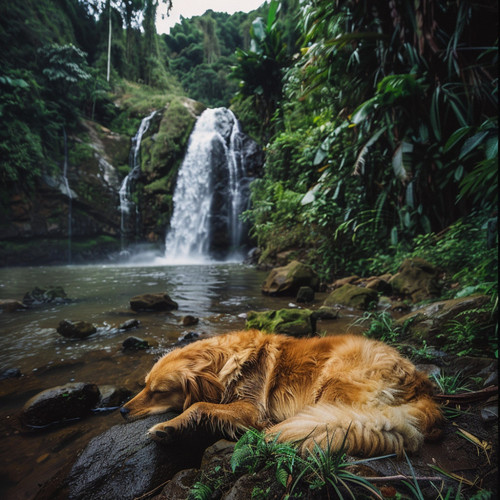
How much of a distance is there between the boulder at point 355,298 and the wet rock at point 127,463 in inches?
136

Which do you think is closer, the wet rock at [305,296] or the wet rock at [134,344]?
the wet rock at [134,344]

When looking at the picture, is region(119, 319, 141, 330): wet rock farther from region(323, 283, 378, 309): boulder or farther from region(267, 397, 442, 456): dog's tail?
region(323, 283, 378, 309): boulder

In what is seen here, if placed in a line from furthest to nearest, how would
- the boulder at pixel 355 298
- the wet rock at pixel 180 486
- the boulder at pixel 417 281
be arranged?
the boulder at pixel 355 298 < the boulder at pixel 417 281 < the wet rock at pixel 180 486

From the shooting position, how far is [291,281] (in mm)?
5848

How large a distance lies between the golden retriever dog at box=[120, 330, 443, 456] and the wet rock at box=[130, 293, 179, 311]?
3.18 m

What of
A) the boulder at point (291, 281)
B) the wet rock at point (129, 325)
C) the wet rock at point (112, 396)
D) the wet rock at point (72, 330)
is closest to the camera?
the wet rock at point (112, 396)

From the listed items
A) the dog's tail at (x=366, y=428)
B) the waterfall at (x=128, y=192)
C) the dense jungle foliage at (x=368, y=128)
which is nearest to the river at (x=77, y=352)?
the dog's tail at (x=366, y=428)

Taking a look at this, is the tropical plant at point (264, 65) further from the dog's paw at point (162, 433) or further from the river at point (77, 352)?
the dog's paw at point (162, 433)

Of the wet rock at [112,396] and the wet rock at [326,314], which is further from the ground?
the wet rock at [326,314]

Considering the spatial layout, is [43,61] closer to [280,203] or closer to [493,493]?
[280,203]

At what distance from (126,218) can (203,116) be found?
945 centimetres

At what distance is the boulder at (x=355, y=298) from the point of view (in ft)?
14.2

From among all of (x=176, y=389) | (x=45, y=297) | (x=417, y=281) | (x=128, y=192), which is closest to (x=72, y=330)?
(x=176, y=389)

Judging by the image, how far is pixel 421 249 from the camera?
4426mm
